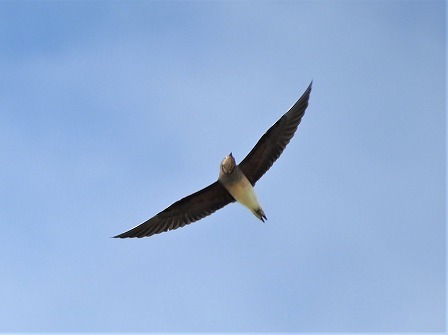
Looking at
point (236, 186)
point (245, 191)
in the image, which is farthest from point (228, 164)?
point (245, 191)

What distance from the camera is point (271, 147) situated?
78.3 ft

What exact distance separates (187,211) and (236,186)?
1.94m

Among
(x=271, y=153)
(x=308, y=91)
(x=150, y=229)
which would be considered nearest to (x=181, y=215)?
(x=150, y=229)

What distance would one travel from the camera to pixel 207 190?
24.1 metres

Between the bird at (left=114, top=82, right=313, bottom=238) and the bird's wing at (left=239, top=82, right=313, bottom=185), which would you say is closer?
the bird at (left=114, top=82, right=313, bottom=238)

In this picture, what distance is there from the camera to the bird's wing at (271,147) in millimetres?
23766

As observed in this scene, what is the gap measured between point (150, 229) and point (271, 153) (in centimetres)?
421

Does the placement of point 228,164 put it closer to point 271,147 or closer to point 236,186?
point 236,186

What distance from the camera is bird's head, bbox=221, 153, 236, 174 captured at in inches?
912

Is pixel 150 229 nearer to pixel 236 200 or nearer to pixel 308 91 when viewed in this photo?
pixel 236 200

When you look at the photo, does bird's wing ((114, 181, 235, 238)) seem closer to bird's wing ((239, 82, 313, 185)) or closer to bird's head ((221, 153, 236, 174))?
bird's head ((221, 153, 236, 174))

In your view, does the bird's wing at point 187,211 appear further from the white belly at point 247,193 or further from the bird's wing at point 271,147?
the bird's wing at point 271,147

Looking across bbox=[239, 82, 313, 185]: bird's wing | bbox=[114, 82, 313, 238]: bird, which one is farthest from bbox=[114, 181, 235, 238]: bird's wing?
bbox=[239, 82, 313, 185]: bird's wing

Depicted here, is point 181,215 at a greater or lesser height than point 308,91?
lesser
